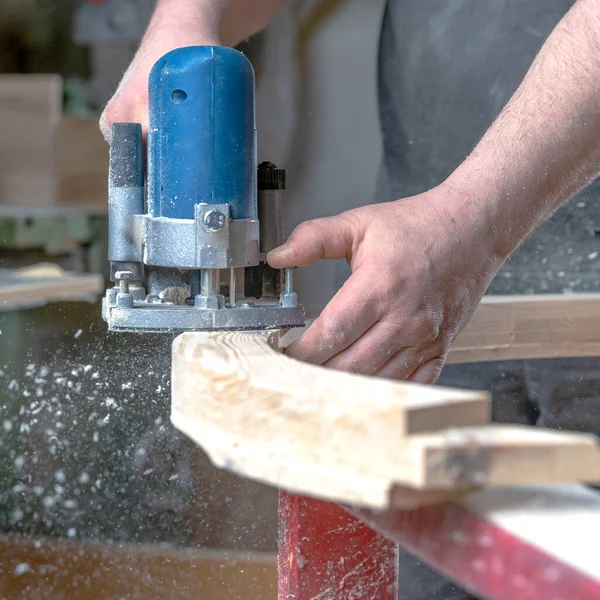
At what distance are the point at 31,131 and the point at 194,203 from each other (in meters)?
2.35

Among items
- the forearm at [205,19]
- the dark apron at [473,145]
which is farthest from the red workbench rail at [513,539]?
the dark apron at [473,145]

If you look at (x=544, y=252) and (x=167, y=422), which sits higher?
(x=544, y=252)

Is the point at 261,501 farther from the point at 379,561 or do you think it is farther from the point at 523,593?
the point at 523,593

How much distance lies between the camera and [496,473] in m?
0.49

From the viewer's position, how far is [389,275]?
3.01 feet

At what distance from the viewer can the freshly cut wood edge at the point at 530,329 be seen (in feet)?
4.89

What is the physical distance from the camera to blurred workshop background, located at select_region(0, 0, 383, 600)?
176 cm

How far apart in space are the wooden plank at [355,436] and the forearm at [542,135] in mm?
384

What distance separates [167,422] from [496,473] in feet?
4.39

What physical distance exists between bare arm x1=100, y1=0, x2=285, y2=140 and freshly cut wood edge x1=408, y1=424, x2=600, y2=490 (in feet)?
2.39

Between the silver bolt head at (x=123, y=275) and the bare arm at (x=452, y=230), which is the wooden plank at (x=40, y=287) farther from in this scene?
the bare arm at (x=452, y=230)

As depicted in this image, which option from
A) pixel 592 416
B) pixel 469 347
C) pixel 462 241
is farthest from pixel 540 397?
pixel 462 241

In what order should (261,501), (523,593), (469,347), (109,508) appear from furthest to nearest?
(109,508) → (261,501) → (469,347) → (523,593)

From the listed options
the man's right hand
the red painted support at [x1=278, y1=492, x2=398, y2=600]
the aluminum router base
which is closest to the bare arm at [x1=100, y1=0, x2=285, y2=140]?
the man's right hand
